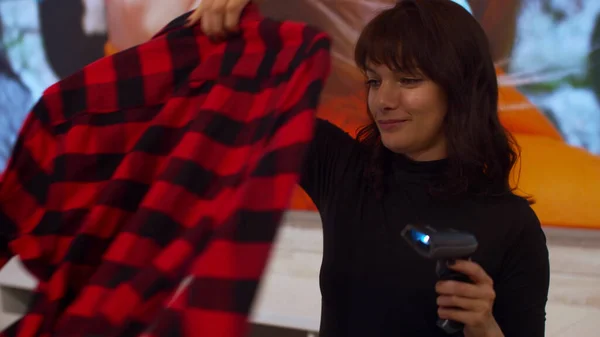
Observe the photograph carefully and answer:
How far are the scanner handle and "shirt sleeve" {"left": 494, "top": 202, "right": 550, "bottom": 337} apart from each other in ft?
0.34

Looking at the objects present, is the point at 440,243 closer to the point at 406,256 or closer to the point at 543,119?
the point at 406,256

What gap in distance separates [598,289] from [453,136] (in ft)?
2.00

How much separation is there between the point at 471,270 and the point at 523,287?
0.16 metres

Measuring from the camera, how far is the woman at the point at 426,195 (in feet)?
2.13

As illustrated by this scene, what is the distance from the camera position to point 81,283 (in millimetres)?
513

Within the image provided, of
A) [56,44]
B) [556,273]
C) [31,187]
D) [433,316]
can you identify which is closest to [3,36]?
[56,44]

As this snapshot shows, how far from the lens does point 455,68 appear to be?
2.13 ft

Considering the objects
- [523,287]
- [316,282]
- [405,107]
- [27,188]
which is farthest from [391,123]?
[316,282]

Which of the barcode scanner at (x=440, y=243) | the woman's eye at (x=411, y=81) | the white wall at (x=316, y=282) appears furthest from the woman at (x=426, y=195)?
the white wall at (x=316, y=282)

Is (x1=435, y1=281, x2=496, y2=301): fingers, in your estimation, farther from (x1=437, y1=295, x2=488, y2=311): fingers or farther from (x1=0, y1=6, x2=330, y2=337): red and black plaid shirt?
(x1=0, y1=6, x2=330, y2=337): red and black plaid shirt

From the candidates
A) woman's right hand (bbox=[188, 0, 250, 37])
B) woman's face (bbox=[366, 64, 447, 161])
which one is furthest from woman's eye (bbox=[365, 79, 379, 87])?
woman's right hand (bbox=[188, 0, 250, 37])

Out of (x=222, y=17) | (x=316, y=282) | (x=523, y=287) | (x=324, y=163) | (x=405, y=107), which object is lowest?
(x=316, y=282)

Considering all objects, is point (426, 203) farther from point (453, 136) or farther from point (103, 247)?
point (103, 247)

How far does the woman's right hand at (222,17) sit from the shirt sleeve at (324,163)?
0.95 feet
